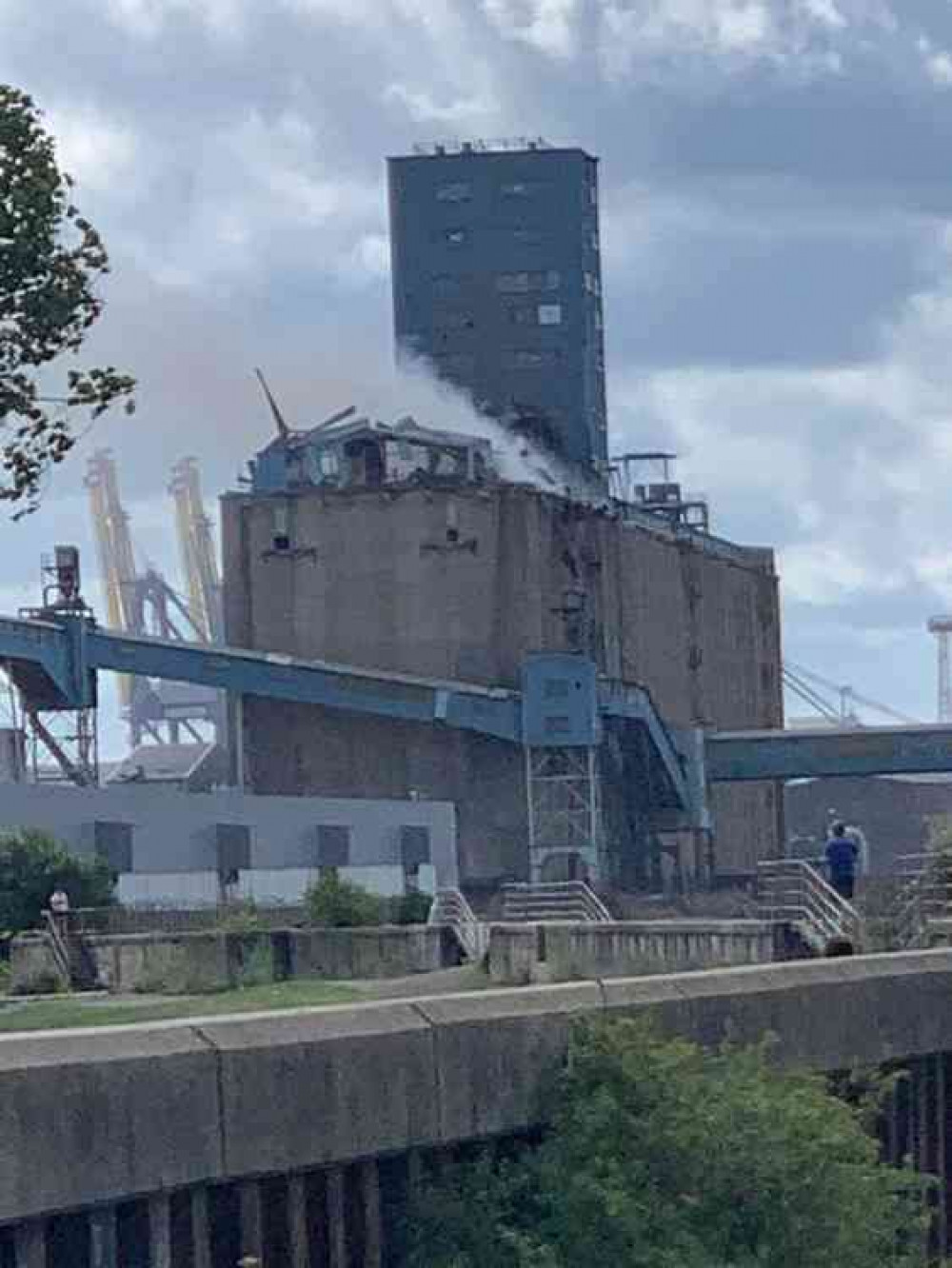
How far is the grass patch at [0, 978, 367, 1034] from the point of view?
64.7 ft

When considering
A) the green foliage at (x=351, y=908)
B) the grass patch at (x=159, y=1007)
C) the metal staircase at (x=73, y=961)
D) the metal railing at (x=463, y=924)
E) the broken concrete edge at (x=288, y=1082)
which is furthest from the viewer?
the green foliage at (x=351, y=908)

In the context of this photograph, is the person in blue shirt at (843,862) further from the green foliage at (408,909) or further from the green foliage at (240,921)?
the green foliage at (408,909)

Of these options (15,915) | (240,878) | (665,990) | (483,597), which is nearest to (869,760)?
(483,597)

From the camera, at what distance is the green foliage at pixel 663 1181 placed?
13.1 metres

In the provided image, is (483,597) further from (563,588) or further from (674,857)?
(674,857)

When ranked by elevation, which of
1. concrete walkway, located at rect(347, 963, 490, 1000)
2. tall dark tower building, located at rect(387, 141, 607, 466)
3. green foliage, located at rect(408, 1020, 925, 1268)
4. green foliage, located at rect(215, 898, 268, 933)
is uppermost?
tall dark tower building, located at rect(387, 141, 607, 466)

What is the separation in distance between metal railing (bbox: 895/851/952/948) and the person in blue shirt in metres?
1.27

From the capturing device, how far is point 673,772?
109m

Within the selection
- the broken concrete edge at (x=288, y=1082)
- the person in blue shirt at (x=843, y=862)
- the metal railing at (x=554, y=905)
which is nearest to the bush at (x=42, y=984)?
the person in blue shirt at (x=843, y=862)

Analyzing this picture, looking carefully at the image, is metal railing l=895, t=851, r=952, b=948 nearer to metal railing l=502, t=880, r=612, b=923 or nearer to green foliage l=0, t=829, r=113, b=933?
metal railing l=502, t=880, r=612, b=923

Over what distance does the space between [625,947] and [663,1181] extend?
19830 mm

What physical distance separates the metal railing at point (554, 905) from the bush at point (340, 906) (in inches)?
77.5

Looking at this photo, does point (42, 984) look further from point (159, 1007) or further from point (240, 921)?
point (240, 921)

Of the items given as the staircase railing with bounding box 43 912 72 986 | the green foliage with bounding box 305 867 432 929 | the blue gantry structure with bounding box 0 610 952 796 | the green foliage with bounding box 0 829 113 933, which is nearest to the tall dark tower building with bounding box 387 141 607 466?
the blue gantry structure with bounding box 0 610 952 796
